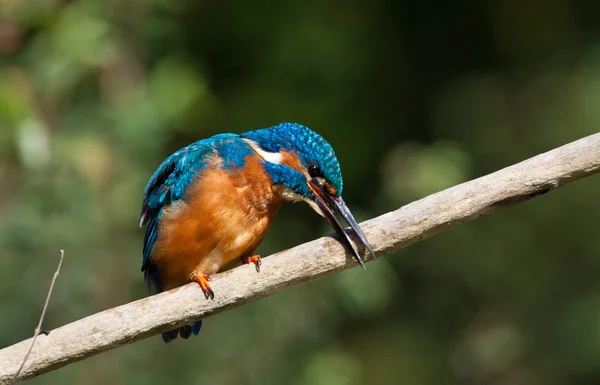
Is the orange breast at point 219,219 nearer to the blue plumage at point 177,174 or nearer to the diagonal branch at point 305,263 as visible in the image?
→ the blue plumage at point 177,174

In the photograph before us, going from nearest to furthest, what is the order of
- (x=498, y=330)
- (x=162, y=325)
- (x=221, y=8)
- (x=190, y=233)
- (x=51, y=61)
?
(x=162, y=325) < (x=190, y=233) < (x=51, y=61) < (x=498, y=330) < (x=221, y=8)

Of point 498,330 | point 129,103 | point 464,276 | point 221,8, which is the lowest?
point 498,330

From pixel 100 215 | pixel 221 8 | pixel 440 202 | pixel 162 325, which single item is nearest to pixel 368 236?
pixel 440 202

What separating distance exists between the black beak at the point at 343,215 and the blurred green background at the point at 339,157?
1112mm

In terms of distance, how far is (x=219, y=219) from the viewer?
11.1ft

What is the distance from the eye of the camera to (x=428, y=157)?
4629mm

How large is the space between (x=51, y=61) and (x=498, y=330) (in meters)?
3.29

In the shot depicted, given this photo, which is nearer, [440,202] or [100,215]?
[440,202]

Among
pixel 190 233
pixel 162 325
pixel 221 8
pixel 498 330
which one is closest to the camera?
pixel 162 325

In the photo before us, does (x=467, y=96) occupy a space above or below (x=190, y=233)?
above

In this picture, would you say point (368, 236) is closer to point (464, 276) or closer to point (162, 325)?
point (162, 325)

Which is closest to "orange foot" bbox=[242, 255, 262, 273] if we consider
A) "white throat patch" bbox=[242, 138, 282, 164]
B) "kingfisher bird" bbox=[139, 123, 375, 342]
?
"kingfisher bird" bbox=[139, 123, 375, 342]

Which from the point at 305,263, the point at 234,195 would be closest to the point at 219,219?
the point at 234,195

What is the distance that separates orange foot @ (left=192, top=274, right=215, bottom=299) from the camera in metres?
2.93
